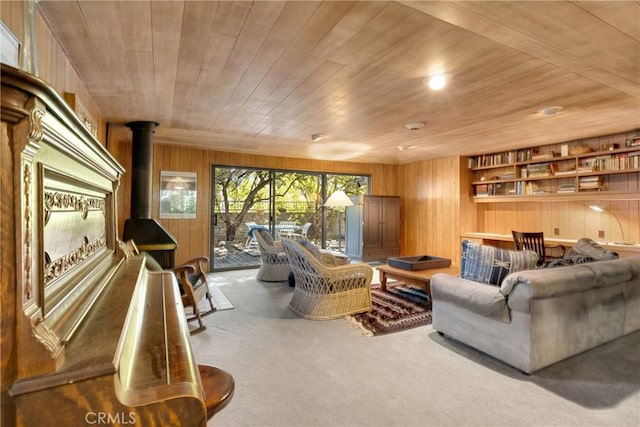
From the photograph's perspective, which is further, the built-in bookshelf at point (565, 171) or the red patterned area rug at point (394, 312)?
the built-in bookshelf at point (565, 171)

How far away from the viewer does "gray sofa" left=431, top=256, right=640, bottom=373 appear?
2.19m

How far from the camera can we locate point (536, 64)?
91.4 inches

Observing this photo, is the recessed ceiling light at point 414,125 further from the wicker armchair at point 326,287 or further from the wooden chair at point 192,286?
the wooden chair at point 192,286

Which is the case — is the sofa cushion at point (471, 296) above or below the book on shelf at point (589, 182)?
below

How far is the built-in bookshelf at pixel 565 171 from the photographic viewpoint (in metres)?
4.37

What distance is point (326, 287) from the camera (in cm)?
336

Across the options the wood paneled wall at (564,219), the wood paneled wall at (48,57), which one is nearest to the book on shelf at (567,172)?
the wood paneled wall at (564,219)

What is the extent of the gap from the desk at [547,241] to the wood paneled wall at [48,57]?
5.86 m

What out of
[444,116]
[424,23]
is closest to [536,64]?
[424,23]

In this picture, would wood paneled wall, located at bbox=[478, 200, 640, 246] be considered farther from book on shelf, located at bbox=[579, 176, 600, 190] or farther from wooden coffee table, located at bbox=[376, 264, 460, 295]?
wooden coffee table, located at bbox=[376, 264, 460, 295]

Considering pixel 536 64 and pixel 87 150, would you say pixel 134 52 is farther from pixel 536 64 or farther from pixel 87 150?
pixel 536 64

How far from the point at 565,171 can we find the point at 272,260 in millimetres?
4835

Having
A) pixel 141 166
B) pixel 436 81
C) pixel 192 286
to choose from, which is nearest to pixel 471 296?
pixel 436 81

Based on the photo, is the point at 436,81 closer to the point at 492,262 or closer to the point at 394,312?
the point at 492,262
